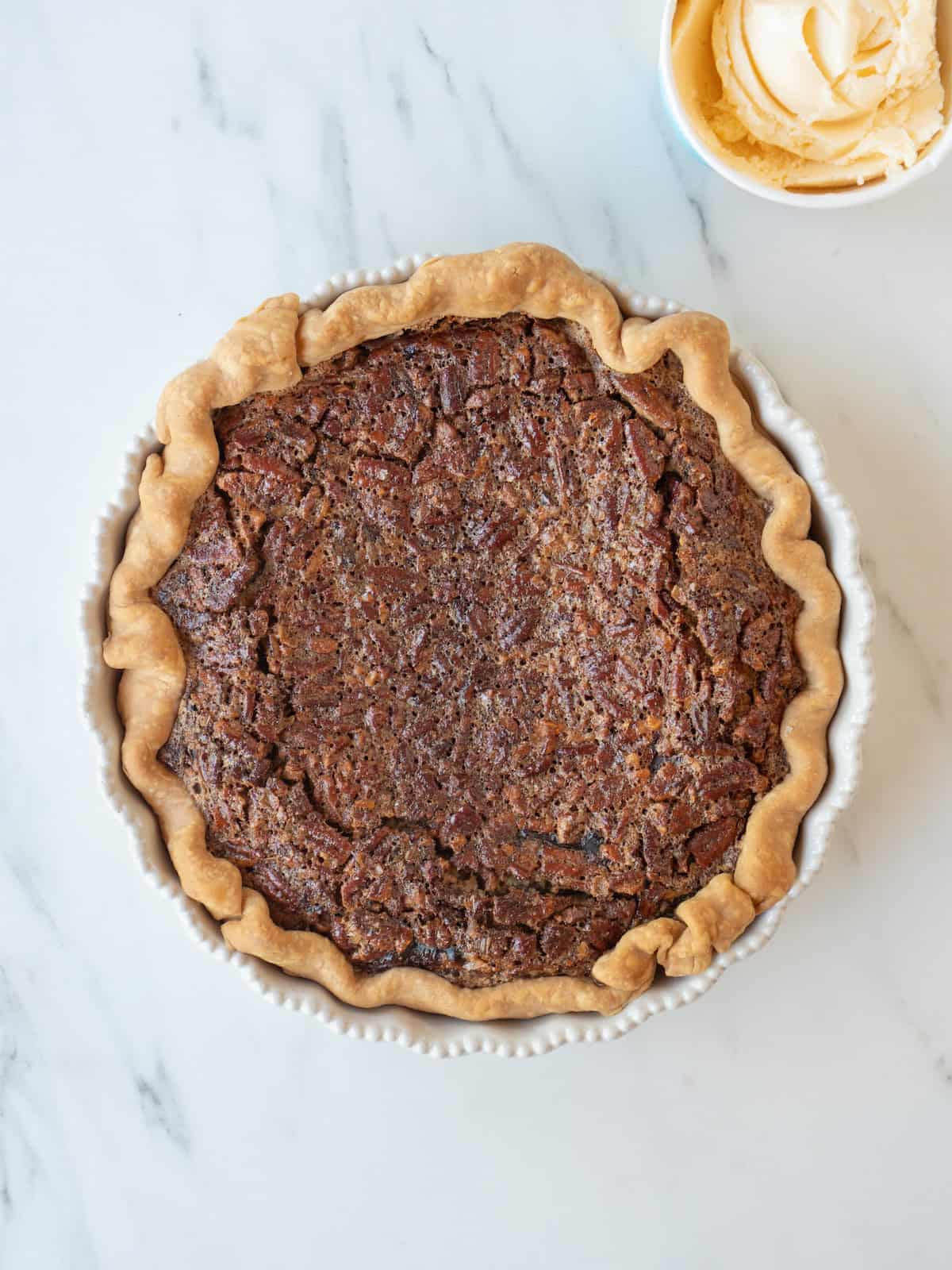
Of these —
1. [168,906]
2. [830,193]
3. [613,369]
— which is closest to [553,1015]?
[168,906]

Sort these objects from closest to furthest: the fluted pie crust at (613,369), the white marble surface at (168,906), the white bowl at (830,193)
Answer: the fluted pie crust at (613,369), the white bowl at (830,193), the white marble surface at (168,906)

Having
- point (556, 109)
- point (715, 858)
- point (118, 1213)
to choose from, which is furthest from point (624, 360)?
point (118, 1213)

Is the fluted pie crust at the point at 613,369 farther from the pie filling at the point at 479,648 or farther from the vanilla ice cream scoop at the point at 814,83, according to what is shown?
the vanilla ice cream scoop at the point at 814,83

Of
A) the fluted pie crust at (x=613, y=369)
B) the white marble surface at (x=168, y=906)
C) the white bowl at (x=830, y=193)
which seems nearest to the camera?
the fluted pie crust at (x=613, y=369)

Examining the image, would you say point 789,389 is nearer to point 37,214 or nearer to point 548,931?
point 548,931

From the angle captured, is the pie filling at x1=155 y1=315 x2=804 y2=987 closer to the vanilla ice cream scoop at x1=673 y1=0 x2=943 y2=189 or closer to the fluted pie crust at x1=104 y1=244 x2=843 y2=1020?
the fluted pie crust at x1=104 y1=244 x2=843 y2=1020

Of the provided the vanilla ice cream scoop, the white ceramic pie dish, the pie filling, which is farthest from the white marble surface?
the pie filling

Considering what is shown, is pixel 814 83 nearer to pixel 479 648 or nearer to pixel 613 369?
pixel 613 369

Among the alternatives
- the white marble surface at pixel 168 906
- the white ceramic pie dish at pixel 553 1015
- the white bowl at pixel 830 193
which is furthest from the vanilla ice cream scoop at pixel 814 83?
the white ceramic pie dish at pixel 553 1015
